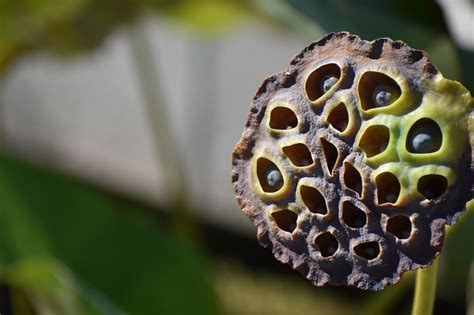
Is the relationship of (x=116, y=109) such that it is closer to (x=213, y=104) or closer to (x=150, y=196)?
(x=213, y=104)

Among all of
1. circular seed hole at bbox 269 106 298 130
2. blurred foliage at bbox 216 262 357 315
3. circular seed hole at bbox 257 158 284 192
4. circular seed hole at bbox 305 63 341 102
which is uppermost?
circular seed hole at bbox 305 63 341 102

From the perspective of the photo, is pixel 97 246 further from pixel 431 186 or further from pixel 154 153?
pixel 154 153

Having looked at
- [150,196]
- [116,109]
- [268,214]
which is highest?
[268,214]

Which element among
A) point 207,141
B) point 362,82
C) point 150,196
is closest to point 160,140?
point 150,196

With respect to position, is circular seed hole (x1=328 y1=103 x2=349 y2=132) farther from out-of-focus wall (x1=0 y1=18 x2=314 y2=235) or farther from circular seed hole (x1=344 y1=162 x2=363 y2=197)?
out-of-focus wall (x1=0 y1=18 x2=314 y2=235)

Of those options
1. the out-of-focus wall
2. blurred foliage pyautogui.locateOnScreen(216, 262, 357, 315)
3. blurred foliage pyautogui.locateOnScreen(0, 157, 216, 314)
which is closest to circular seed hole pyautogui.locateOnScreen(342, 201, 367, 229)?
blurred foliage pyautogui.locateOnScreen(0, 157, 216, 314)

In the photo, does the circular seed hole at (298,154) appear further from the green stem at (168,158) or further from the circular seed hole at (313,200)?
the green stem at (168,158)
